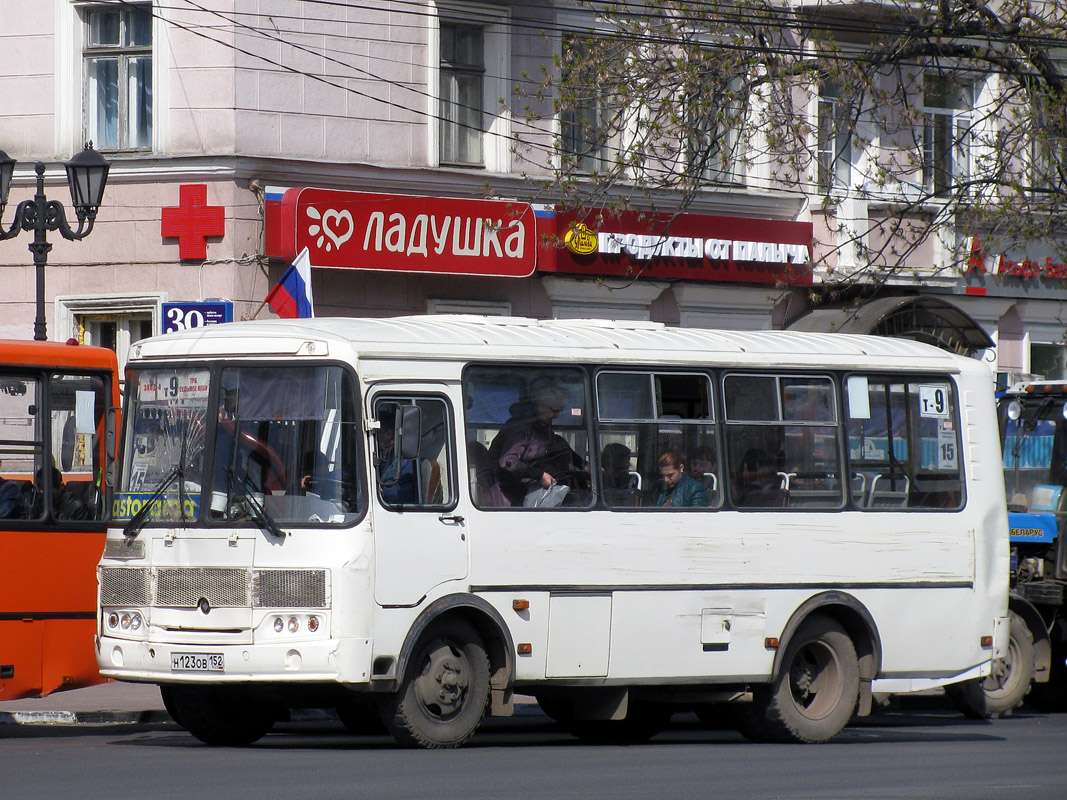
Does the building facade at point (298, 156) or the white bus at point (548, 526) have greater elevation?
the building facade at point (298, 156)

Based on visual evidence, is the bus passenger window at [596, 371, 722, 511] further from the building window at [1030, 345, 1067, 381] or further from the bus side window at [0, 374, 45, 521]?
the building window at [1030, 345, 1067, 381]

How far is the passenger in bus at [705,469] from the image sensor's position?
12.9 meters

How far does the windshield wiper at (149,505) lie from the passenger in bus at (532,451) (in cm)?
196

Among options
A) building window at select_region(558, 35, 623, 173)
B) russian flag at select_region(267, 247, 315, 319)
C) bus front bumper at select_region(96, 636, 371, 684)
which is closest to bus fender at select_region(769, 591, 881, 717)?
bus front bumper at select_region(96, 636, 371, 684)

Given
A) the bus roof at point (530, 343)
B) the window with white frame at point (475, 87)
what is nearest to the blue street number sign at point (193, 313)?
the bus roof at point (530, 343)

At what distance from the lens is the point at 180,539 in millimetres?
11602

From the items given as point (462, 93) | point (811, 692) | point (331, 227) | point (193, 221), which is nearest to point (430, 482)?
point (811, 692)

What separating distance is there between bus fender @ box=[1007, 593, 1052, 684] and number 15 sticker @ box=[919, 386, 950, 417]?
2.69m

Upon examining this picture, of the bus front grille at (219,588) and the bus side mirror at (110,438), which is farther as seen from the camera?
the bus side mirror at (110,438)

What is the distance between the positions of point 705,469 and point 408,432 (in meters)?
2.32

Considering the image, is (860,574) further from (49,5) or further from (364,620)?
(49,5)

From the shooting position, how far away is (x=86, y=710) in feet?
48.8

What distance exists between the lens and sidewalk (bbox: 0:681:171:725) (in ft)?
48.4

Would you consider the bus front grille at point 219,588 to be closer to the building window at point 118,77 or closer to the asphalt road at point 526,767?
the asphalt road at point 526,767
